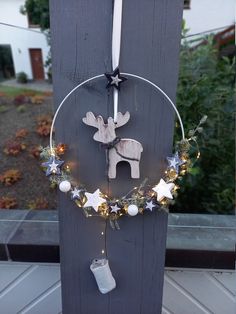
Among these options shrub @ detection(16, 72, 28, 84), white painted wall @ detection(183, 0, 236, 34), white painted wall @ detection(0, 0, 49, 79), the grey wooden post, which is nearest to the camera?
the grey wooden post

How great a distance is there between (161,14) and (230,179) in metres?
1.19

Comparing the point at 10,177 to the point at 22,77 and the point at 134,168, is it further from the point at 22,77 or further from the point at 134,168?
the point at 134,168

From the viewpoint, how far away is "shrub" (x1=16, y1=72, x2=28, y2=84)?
51.2 inches

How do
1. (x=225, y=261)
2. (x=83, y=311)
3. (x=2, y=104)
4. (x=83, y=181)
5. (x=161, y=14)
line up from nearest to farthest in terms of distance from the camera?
(x=161, y=14), (x=83, y=181), (x=83, y=311), (x=225, y=261), (x=2, y=104)

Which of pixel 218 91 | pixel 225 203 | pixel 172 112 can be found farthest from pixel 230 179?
pixel 172 112

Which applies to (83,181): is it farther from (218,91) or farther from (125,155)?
(218,91)

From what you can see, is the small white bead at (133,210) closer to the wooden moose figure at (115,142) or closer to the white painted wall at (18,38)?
the wooden moose figure at (115,142)

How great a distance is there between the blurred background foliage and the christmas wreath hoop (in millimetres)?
742

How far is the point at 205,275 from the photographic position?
101cm

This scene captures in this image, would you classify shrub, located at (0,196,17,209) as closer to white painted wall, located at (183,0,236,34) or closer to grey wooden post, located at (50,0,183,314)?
grey wooden post, located at (50,0,183,314)

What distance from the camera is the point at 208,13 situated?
1.90 metres

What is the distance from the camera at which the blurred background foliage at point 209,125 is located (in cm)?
149

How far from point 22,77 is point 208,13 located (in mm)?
1313

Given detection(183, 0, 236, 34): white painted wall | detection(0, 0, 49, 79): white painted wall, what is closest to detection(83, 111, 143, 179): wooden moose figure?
detection(0, 0, 49, 79): white painted wall
